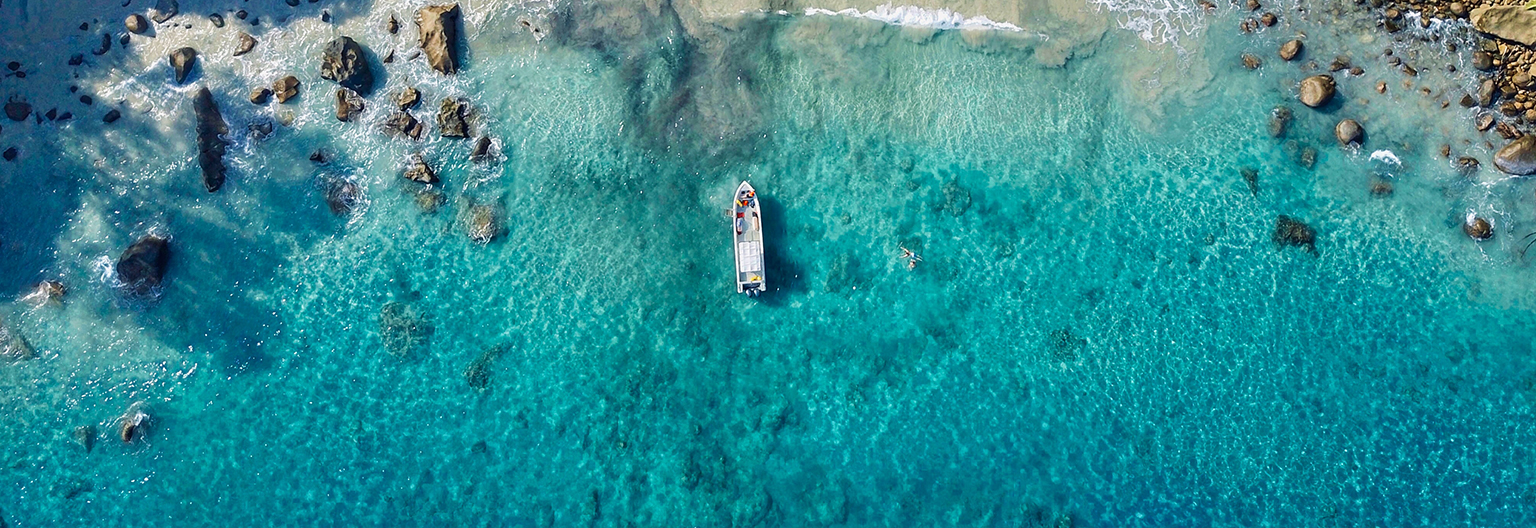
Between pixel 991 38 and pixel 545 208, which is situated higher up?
pixel 991 38

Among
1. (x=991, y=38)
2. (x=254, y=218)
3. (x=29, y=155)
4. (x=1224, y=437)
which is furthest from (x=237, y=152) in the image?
(x=1224, y=437)

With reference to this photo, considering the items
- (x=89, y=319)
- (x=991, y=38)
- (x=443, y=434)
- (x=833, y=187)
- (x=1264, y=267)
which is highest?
(x=991, y=38)

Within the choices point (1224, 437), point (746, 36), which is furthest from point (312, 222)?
point (1224, 437)

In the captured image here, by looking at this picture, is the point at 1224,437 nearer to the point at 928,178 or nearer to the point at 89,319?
the point at 928,178

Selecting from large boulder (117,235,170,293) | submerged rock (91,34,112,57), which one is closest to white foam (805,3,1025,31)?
large boulder (117,235,170,293)

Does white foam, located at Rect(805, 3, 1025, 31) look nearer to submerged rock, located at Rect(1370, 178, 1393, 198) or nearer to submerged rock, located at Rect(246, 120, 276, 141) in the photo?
submerged rock, located at Rect(1370, 178, 1393, 198)

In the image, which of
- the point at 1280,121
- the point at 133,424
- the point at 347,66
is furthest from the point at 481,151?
the point at 1280,121

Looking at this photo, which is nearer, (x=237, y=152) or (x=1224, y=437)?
(x=1224, y=437)

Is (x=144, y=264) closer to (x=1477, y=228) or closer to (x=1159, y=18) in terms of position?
(x=1159, y=18)
